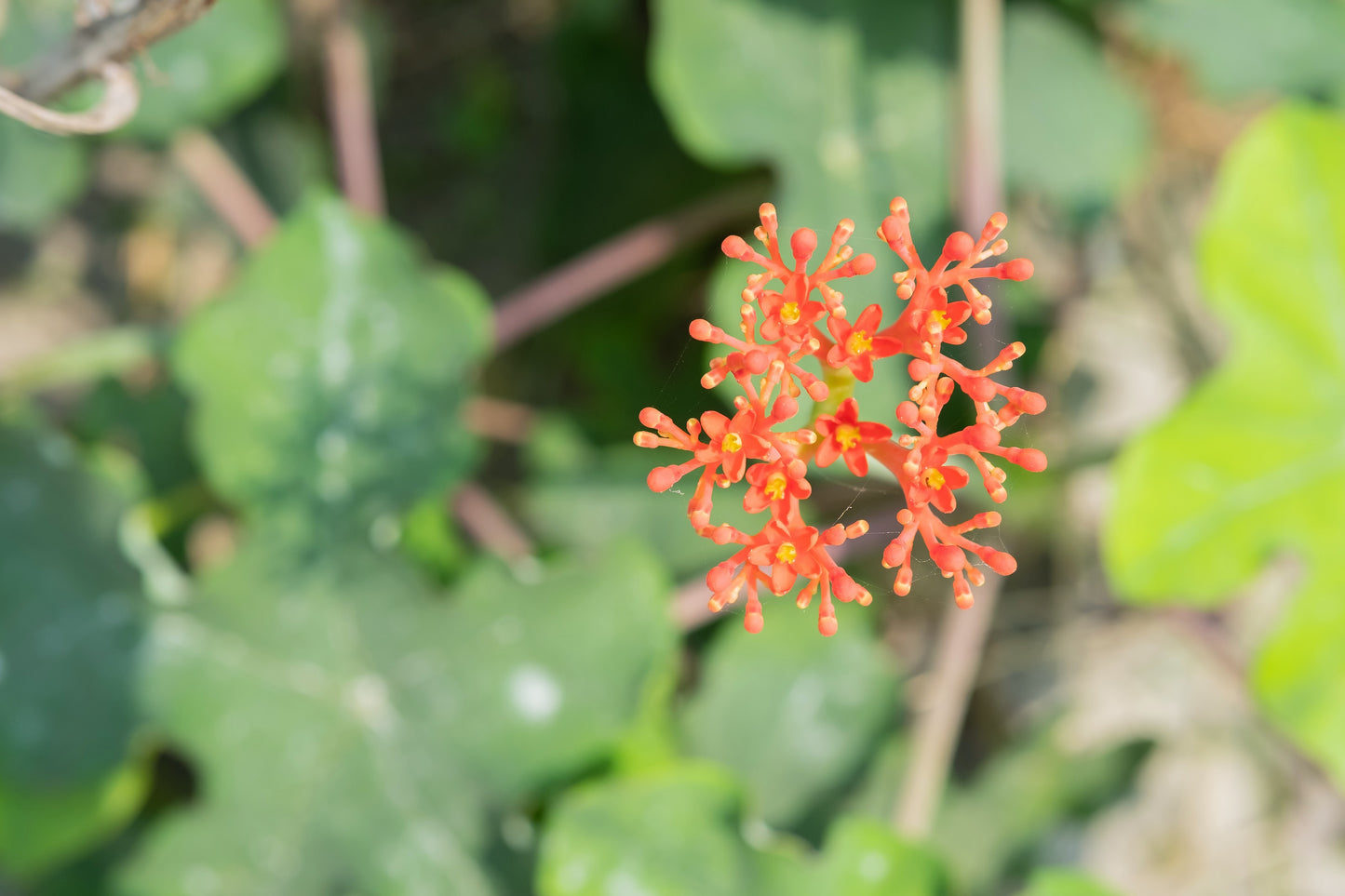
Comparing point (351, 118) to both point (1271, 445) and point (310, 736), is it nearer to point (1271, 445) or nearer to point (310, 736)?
point (310, 736)

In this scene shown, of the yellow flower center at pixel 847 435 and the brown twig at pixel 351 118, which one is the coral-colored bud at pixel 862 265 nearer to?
the yellow flower center at pixel 847 435

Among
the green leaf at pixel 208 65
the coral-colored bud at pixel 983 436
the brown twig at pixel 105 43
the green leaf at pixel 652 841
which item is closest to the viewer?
the coral-colored bud at pixel 983 436

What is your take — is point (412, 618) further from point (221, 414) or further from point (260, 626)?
point (221, 414)

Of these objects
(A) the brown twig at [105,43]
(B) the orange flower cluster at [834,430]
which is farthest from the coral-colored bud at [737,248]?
(A) the brown twig at [105,43]

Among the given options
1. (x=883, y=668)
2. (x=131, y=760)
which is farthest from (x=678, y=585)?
(x=131, y=760)

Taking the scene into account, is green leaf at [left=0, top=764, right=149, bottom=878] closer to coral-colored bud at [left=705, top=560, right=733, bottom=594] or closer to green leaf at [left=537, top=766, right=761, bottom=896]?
green leaf at [left=537, top=766, right=761, bottom=896]
